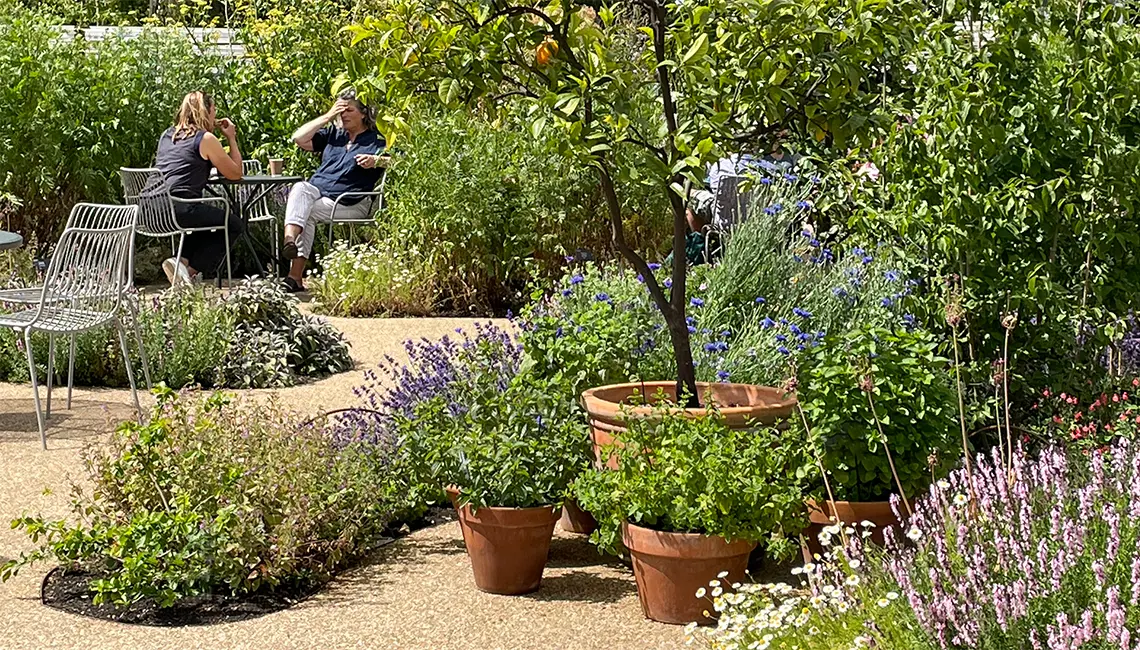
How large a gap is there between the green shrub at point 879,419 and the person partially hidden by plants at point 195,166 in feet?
21.3

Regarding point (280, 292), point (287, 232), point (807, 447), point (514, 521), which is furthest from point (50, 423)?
point (287, 232)

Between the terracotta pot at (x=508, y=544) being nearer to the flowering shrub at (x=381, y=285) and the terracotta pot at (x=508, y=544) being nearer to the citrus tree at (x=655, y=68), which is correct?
the citrus tree at (x=655, y=68)

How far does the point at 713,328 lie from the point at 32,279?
6.02 metres

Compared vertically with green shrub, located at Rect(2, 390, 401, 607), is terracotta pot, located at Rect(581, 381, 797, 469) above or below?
above

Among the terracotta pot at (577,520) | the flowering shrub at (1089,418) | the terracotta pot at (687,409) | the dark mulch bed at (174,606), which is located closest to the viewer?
the dark mulch bed at (174,606)

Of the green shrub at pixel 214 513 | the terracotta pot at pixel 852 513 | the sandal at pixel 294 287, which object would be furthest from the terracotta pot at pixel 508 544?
the sandal at pixel 294 287

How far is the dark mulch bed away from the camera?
3852mm

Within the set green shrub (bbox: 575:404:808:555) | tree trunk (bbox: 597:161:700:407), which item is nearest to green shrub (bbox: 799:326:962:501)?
green shrub (bbox: 575:404:808:555)

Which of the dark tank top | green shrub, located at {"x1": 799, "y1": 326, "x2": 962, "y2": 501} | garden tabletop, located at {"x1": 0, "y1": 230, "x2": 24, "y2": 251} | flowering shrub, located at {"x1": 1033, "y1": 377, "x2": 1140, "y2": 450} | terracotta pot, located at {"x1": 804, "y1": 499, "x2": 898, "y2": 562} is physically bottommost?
terracotta pot, located at {"x1": 804, "y1": 499, "x2": 898, "y2": 562}

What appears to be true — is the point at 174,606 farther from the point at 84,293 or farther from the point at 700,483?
the point at 84,293

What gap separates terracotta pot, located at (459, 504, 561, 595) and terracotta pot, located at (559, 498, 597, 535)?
1.70 feet

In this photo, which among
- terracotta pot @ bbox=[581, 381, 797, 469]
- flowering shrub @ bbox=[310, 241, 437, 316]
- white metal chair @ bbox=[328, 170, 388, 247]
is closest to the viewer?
terracotta pot @ bbox=[581, 381, 797, 469]

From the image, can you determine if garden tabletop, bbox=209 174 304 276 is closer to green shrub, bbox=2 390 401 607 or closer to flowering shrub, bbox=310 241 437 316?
flowering shrub, bbox=310 241 437 316

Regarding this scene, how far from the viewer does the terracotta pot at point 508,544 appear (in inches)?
156
